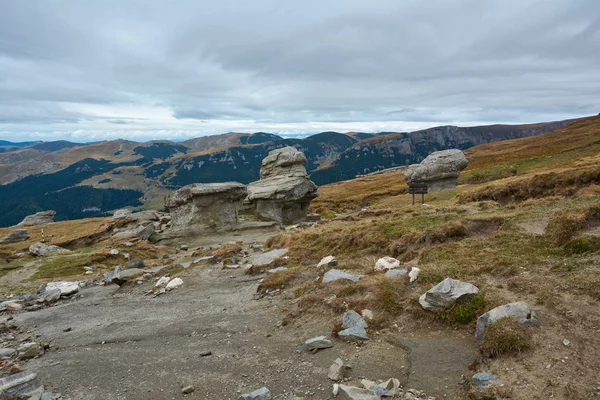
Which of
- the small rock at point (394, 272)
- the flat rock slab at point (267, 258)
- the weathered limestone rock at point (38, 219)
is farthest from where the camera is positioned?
the weathered limestone rock at point (38, 219)

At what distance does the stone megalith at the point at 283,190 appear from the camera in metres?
57.0

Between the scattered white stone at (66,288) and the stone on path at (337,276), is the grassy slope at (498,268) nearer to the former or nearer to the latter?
the stone on path at (337,276)

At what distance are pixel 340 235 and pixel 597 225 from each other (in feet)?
46.8

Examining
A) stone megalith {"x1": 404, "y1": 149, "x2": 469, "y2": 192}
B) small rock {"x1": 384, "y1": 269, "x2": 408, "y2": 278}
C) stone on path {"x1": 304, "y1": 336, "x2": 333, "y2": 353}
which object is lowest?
stone on path {"x1": 304, "y1": 336, "x2": 333, "y2": 353}

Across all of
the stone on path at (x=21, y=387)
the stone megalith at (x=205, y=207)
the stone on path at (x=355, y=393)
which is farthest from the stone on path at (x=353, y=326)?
the stone megalith at (x=205, y=207)

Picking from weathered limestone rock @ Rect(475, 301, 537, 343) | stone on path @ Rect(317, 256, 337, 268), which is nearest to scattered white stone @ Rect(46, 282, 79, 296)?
stone on path @ Rect(317, 256, 337, 268)

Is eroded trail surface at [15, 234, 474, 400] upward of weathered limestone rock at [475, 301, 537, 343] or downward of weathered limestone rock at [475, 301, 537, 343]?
downward

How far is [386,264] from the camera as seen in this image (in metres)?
19.1

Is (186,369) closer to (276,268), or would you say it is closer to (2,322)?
(276,268)

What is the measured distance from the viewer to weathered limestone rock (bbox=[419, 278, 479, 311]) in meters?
13.1

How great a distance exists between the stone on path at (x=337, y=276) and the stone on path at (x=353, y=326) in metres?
3.88

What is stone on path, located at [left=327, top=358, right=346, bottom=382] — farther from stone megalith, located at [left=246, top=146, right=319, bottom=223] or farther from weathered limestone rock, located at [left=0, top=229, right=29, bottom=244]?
weathered limestone rock, located at [left=0, top=229, right=29, bottom=244]

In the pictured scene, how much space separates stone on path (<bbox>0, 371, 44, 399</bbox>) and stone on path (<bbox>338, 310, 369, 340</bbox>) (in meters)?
10.2

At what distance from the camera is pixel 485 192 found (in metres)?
41.1
